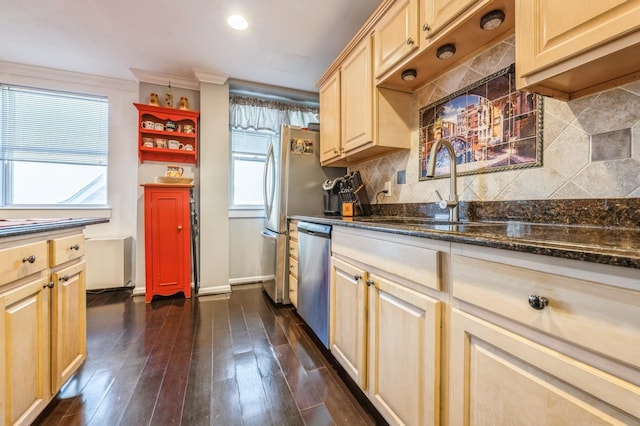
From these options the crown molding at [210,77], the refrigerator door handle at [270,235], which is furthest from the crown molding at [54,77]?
the refrigerator door handle at [270,235]

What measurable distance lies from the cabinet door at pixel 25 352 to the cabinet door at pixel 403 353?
1354mm

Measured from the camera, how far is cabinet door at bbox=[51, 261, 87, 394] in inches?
47.2

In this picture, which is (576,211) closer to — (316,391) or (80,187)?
(316,391)

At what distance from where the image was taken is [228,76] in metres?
2.97

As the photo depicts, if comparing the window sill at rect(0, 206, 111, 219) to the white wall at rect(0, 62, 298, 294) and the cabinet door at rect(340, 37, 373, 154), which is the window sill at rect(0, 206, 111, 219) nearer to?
the white wall at rect(0, 62, 298, 294)

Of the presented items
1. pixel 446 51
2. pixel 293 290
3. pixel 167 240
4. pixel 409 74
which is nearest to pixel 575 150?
pixel 446 51

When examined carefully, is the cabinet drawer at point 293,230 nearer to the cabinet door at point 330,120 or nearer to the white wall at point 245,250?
the cabinet door at point 330,120

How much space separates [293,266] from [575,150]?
6.50 ft

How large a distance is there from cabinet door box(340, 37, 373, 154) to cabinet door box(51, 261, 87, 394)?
186 centimetres

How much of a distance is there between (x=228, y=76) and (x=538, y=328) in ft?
11.0

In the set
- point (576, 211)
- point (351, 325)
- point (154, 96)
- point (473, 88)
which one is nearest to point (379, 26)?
point (473, 88)

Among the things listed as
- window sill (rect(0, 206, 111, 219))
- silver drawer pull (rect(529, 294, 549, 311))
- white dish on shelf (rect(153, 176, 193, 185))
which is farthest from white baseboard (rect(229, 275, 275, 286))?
silver drawer pull (rect(529, 294, 549, 311))

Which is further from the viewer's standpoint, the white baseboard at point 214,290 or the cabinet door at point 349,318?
the white baseboard at point 214,290

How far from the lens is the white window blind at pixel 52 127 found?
111 inches
